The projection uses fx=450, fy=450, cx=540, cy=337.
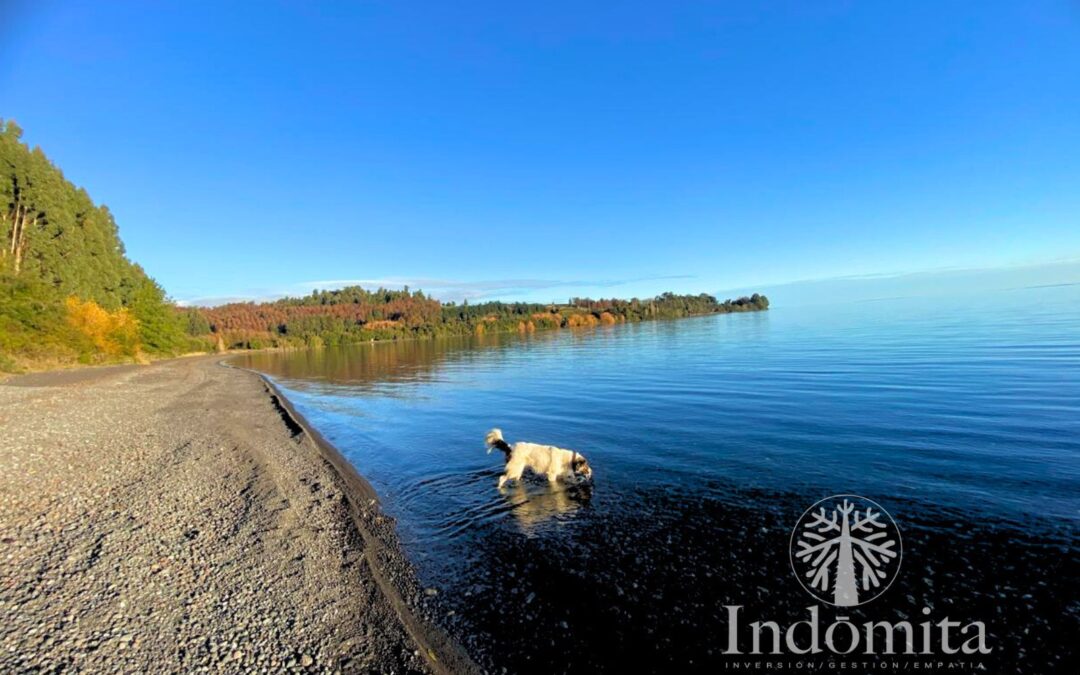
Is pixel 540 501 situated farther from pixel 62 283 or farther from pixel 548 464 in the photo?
pixel 62 283

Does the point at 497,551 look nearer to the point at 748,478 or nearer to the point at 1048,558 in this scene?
the point at 748,478

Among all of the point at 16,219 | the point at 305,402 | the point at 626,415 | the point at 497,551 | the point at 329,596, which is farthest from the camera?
the point at 16,219

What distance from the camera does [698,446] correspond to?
16594mm

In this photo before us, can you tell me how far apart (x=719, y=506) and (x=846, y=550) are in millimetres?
2706

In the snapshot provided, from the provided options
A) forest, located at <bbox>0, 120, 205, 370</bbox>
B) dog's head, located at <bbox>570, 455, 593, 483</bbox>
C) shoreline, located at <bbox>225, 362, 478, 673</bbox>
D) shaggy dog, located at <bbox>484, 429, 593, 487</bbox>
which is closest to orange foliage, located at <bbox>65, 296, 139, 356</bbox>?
forest, located at <bbox>0, 120, 205, 370</bbox>

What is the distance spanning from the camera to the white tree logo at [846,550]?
7.85 metres

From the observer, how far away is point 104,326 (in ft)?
194

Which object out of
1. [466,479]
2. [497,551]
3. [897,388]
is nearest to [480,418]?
[466,479]

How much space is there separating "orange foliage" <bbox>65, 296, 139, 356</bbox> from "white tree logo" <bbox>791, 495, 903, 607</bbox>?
2822 inches

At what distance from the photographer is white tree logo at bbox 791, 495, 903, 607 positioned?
7.85 meters

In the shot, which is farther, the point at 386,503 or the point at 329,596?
the point at 386,503

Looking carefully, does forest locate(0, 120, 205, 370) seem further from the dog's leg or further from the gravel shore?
the dog's leg

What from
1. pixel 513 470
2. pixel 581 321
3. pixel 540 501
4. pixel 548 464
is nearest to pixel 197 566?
pixel 540 501

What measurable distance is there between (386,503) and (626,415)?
1347 cm
